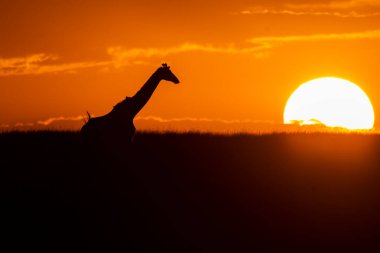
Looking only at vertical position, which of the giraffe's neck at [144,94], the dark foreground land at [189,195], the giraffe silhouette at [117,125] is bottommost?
the dark foreground land at [189,195]

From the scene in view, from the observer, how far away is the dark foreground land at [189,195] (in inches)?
794

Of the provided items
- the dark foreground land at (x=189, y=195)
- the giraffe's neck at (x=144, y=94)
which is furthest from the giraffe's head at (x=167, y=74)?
the dark foreground land at (x=189, y=195)

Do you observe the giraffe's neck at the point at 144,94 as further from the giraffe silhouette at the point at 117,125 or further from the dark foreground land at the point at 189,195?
the dark foreground land at the point at 189,195

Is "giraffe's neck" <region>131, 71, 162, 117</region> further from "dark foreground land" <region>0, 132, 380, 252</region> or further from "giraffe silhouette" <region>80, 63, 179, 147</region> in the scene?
"dark foreground land" <region>0, 132, 380, 252</region>

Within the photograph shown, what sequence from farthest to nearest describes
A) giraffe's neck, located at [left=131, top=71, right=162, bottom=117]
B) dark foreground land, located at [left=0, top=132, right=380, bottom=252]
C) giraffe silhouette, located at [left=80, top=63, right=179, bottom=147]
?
1. giraffe's neck, located at [left=131, top=71, right=162, bottom=117]
2. giraffe silhouette, located at [left=80, top=63, right=179, bottom=147]
3. dark foreground land, located at [left=0, top=132, right=380, bottom=252]

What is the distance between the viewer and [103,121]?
79.6ft

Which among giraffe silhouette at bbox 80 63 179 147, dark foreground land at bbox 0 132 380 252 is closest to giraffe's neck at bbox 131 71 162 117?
giraffe silhouette at bbox 80 63 179 147

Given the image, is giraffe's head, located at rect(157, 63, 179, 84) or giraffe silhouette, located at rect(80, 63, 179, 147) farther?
giraffe's head, located at rect(157, 63, 179, 84)

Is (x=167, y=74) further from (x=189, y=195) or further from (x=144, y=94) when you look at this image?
(x=189, y=195)

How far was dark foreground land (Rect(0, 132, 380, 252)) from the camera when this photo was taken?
66.1ft

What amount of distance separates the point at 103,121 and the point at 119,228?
4890 millimetres

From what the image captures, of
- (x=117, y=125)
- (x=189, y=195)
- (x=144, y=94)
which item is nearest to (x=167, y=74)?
(x=144, y=94)

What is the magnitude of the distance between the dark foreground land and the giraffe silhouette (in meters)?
0.49

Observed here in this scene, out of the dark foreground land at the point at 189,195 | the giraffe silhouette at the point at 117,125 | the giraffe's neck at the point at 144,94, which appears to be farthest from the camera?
the giraffe's neck at the point at 144,94
